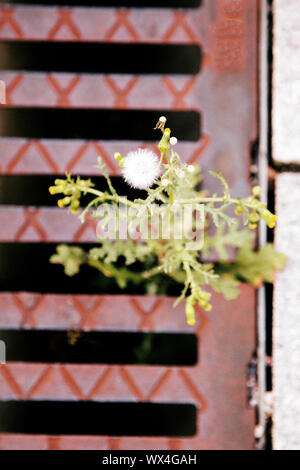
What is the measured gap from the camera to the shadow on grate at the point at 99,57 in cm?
199

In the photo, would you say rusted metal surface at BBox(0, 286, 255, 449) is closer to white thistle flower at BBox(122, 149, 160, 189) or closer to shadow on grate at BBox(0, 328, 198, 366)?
shadow on grate at BBox(0, 328, 198, 366)

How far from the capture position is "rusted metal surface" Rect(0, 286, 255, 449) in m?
1.96

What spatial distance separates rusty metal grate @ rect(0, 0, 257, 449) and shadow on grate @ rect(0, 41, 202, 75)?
2 centimetres

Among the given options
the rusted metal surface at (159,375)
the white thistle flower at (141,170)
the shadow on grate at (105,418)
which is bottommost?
the shadow on grate at (105,418)

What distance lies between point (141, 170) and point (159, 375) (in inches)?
48.2

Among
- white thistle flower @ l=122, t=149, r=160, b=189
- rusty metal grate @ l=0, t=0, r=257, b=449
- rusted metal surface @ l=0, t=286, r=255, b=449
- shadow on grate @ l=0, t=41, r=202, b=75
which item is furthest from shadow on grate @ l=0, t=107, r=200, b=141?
white thistle flower @ l=122, t=149, r=160, b=189

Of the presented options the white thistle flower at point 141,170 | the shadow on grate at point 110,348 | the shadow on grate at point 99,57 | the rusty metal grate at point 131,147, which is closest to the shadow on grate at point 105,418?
the rusty metal grate at point 131,147

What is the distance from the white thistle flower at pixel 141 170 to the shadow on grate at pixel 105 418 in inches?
52.4

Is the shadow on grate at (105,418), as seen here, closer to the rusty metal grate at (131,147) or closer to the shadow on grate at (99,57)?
the rusty metal grate at (131,147)

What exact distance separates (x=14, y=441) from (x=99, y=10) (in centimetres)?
218

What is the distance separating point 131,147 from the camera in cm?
200

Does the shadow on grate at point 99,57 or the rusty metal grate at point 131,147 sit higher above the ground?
the shadow on grate at point 99,57

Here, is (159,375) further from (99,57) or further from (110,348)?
(99,57)
